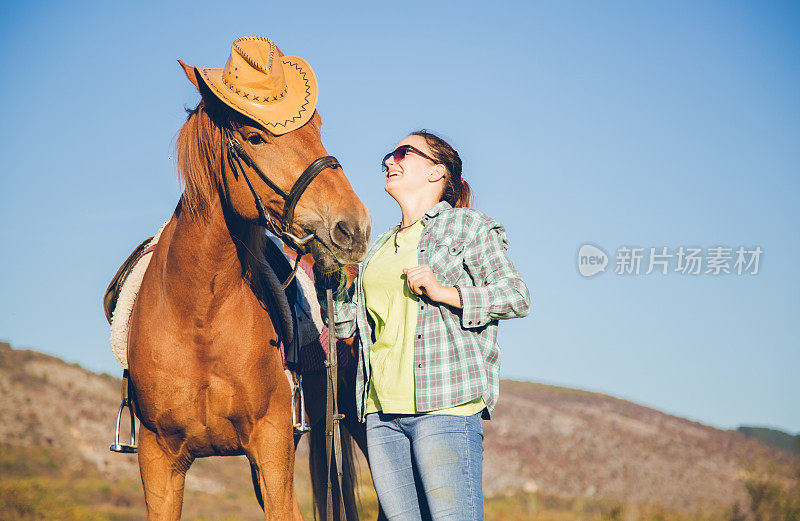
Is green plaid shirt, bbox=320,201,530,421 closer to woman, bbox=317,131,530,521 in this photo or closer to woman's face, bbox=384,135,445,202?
woman, bbox=317,131,530,521

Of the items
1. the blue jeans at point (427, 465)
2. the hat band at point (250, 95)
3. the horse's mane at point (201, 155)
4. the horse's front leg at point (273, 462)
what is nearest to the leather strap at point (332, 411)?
the blue jeans at point (427, 465)

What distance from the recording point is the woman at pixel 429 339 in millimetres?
2293

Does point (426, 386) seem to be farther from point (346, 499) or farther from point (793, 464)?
point (793, 464)

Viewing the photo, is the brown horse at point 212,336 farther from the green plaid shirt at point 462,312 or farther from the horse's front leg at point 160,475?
the green plaid shirt at point 462,312

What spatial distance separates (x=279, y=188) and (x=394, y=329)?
2.32 ft

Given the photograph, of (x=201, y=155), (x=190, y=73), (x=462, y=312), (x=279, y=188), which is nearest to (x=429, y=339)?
(x=462, y=312)

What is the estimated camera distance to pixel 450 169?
281cm

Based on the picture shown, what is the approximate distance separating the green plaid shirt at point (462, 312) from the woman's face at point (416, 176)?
12 centimetres

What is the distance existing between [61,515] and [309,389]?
7587mm

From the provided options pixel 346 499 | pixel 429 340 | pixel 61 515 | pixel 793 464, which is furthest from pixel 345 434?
pixel 793 464

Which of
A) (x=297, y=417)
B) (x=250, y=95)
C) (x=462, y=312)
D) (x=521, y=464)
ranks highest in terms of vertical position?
(x=250, y=95)

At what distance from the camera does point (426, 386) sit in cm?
233

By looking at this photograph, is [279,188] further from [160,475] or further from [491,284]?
[160,475]

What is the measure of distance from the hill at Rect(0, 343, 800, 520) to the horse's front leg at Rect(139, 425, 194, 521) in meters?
6.16
